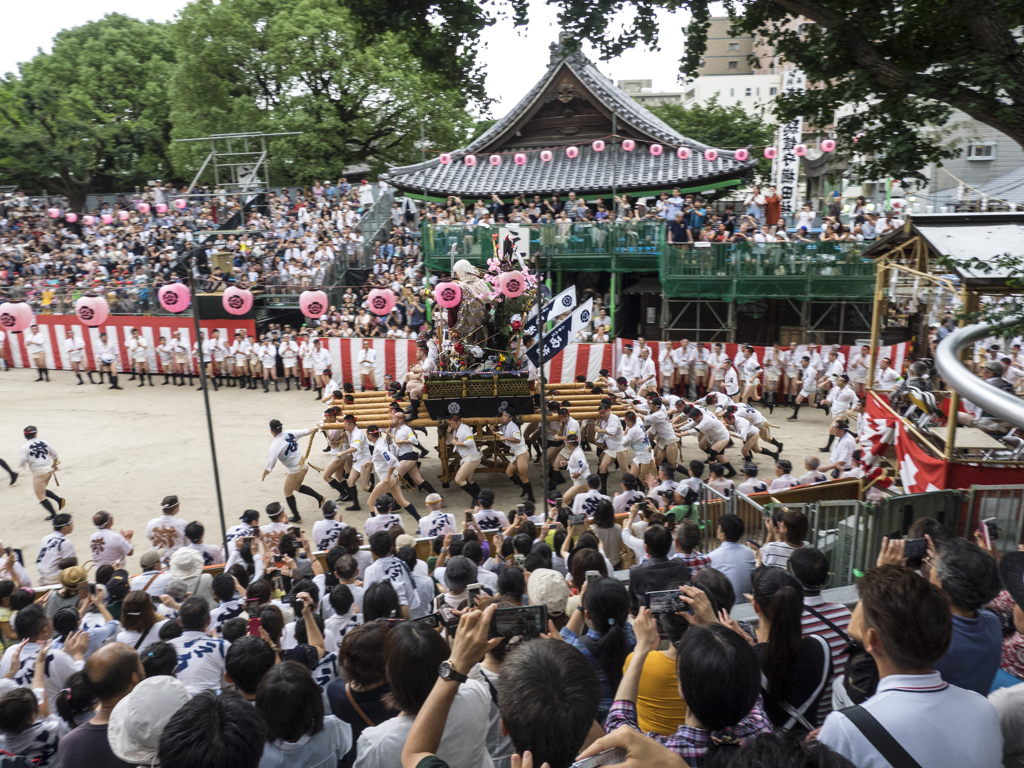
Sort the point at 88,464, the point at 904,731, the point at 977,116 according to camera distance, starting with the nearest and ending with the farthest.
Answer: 1. the point at 904,731
2. the point at 977,116
3. the point at 88,464

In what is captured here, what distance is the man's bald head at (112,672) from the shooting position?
3357 millimetres

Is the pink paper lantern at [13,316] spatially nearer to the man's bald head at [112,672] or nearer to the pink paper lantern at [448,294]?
the pink paper lantern at [448,294]

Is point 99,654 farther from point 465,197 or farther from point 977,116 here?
point 465,197

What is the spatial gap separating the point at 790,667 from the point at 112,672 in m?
3.03

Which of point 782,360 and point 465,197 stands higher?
point 465,197

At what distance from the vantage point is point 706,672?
2.55 m

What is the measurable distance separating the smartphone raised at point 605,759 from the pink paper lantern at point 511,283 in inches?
359

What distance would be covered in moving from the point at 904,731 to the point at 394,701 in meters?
1.80

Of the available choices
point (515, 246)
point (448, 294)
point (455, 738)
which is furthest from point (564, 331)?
point (455, 738)

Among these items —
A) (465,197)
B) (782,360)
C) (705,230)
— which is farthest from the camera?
(465,197)

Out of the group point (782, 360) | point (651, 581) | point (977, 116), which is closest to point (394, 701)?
point (651, 581)

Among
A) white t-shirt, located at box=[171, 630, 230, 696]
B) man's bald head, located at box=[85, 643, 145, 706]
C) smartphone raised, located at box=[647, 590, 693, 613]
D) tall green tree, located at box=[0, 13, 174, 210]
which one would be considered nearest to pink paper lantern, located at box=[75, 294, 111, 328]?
white t-shirt, located at box=[171, 630, 230, 696]

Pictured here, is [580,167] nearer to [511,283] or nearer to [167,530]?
[511,283]

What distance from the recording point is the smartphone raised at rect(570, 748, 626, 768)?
2240mm
